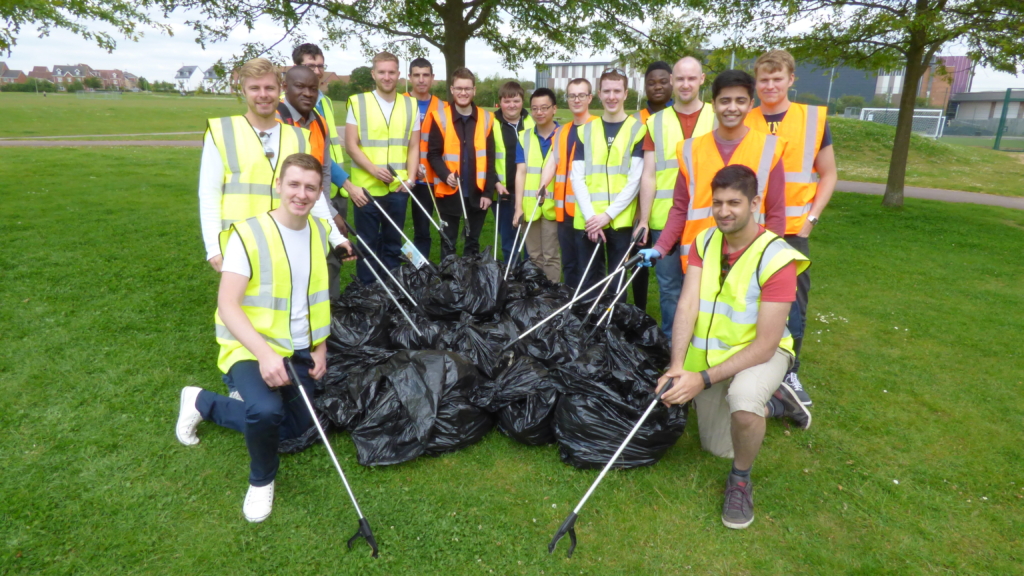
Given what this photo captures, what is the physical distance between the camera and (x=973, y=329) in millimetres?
4840

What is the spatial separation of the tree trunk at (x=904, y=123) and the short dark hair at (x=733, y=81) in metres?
7.10

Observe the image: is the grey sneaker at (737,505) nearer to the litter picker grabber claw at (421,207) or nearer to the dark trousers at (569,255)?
the dark trousers at (569,255)

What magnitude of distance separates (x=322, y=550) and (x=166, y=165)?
12.6 metres

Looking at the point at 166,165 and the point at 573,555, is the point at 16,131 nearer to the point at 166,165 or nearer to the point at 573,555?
the point at 166,165

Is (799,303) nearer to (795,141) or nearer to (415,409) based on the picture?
(795,141)

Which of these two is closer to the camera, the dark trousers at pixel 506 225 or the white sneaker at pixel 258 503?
the white sneaker at pixel 258 503

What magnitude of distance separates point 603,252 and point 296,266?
262 cm

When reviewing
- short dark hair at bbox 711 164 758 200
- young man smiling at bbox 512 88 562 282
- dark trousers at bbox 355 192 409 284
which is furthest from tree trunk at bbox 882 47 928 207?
short dark hair at bbox 711 164 758 200

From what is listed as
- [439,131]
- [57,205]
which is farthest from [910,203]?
[57,205]

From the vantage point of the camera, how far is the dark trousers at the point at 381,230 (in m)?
4.82

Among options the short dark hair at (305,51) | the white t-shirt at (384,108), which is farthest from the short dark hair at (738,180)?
the short dark hair at (305,51)

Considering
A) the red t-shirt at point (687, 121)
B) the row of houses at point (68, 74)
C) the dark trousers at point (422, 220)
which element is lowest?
the dark trousers at point (422, 220)

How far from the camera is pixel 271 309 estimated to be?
255cm

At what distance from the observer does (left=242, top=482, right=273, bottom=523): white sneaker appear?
97.1 inches
